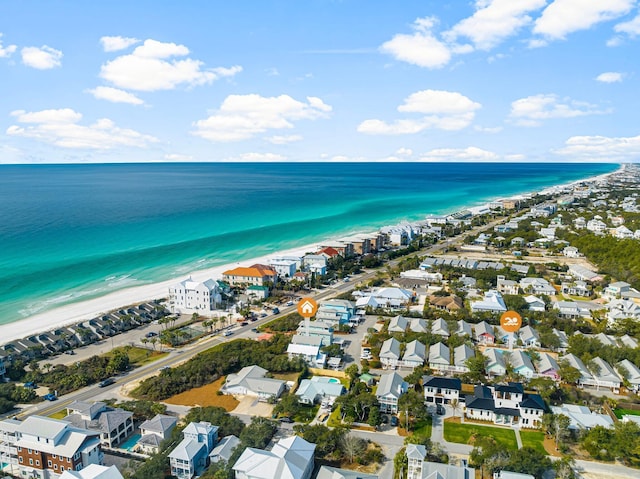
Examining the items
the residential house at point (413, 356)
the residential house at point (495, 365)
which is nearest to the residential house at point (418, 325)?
the residential house at point (413, 356)

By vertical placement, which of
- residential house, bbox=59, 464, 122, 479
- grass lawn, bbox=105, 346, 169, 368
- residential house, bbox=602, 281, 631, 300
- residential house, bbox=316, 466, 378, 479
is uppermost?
residential house, bbox=602, 281, 631, 300

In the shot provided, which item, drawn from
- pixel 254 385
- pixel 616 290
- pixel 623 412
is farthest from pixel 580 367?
pixel 254 385

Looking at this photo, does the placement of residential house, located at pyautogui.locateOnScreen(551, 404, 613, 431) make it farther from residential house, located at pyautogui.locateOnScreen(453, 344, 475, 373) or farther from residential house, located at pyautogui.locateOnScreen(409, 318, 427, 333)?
residential house, located at pyautogui.locateOnScreen(409, 318, 427, 333)

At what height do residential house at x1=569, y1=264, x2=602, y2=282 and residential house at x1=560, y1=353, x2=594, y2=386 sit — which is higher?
residential house at x1=569, y1=264, x2=602, y2=282

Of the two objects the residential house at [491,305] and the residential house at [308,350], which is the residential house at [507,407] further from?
the residential house at [491,305]

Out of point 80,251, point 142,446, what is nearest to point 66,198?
point 80,251

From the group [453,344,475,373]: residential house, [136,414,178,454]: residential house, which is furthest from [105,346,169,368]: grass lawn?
[453,344,475,373]: residential house
